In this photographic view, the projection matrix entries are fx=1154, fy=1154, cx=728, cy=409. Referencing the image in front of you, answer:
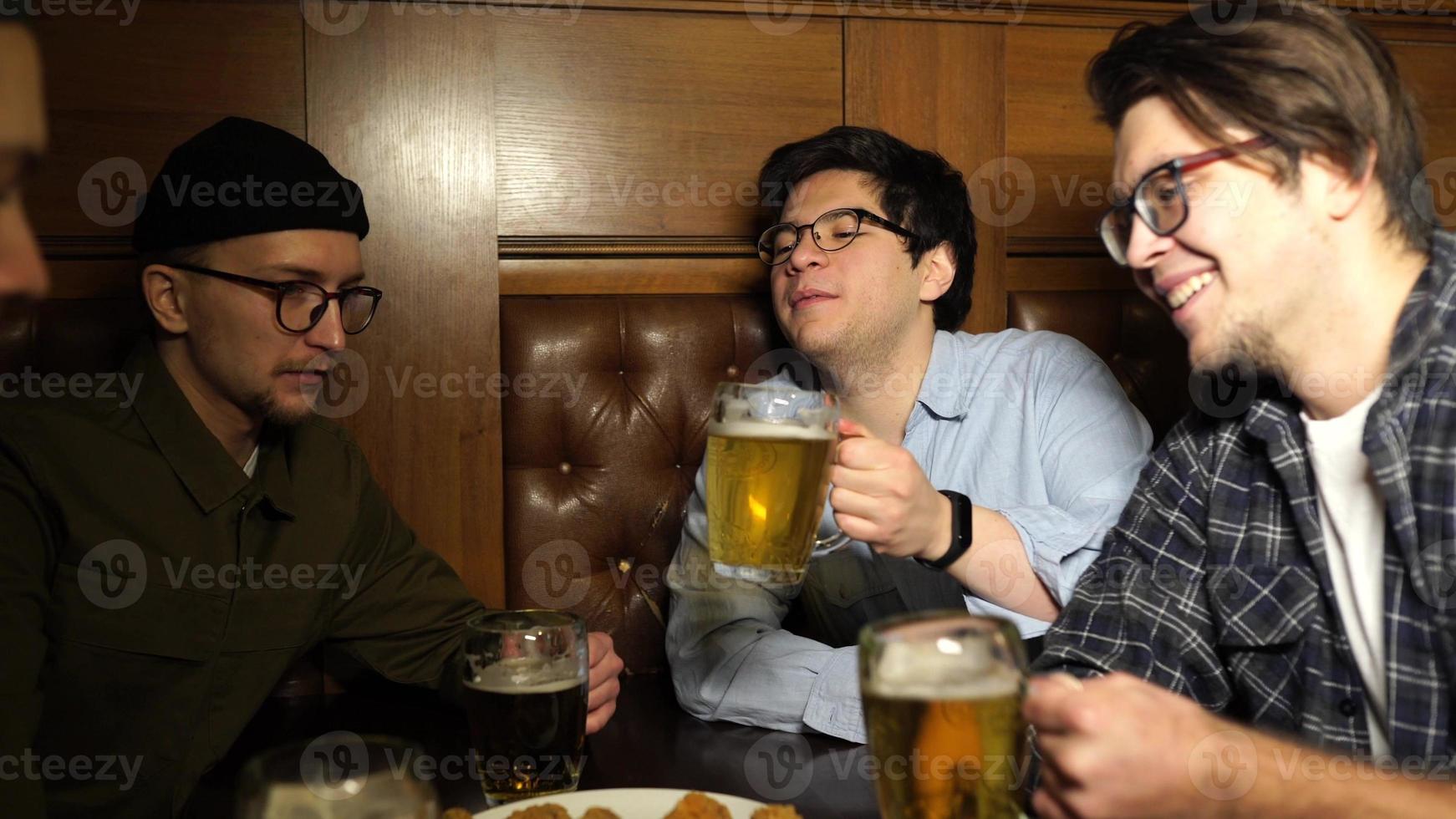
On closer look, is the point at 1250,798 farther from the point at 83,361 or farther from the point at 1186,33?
the point at 83,361

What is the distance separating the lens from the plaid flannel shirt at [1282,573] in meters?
1.13

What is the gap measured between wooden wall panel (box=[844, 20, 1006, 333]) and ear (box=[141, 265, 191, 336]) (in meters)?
1.27

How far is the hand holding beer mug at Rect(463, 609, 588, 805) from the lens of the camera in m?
1.11

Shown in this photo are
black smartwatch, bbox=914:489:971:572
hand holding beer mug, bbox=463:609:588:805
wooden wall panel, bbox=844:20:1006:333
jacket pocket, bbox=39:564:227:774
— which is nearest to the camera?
hand holding beer mug, bbox=463:609:588:805

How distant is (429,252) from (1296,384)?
151cm

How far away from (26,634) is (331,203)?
0.72 m

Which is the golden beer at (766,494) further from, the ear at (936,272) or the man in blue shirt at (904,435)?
the ear at (936,272)

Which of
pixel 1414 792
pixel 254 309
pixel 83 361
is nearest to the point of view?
pixel 1414 792

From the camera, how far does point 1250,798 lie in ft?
3.03

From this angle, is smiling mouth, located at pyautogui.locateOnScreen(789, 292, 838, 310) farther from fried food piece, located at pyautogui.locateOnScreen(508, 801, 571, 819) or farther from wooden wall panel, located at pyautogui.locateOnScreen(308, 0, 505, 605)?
fried food piece, located at pyautogui.locateOnScreen(508, 801, 571, 819)

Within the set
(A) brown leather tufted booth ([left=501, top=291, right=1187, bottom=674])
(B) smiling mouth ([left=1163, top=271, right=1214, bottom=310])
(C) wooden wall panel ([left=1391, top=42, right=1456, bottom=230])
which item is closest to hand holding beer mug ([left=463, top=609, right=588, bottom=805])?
(B) smiling mouth ([left=1163, top=271, right=1214, bottom=310])

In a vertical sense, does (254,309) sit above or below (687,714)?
above

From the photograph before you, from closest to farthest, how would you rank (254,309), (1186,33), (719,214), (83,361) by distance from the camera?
(1186,33), (254,309), (83,361), (719,214)

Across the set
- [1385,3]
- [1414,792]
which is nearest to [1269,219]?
[1414,792]
